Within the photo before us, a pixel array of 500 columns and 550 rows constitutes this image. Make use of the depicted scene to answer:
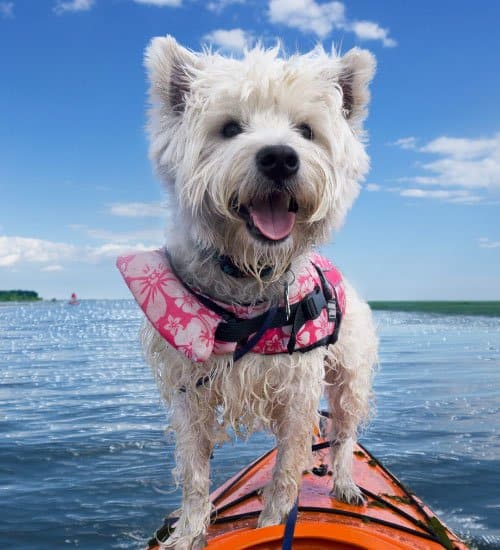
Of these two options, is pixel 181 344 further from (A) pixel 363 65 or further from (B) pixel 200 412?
(A) pixel 363 65

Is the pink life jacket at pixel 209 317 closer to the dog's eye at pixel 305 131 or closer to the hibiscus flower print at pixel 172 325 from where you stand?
the hibiscus flower print at pixel 172 325

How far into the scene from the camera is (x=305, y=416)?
375 centimetres

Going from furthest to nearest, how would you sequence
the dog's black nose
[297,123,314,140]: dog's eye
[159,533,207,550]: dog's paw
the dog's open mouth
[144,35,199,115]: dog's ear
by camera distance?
[159,533,207,550]: dog's paw
[144,35,199,115]: dog's ear
[297,123,314,140]: dog's eye
the dog's open mouth
the dog's black nose

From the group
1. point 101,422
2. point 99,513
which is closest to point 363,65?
point 99,513

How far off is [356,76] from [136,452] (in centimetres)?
627

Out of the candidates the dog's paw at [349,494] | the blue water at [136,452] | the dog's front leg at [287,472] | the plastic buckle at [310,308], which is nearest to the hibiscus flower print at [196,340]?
the plastic buckle at [310,308]

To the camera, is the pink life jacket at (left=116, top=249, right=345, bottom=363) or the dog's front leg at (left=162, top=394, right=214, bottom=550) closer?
the pink life jacket at (left=116, top=249, right=345, bottom=363)

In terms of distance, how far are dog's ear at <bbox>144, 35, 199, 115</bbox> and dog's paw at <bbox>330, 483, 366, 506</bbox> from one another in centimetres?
289

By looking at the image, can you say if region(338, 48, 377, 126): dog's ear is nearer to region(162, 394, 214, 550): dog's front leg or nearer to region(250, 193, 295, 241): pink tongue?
region(250, 193, 295, 241): pink tongue

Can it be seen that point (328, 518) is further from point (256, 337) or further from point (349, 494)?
point (256, 337)

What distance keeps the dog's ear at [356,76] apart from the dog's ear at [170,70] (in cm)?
83

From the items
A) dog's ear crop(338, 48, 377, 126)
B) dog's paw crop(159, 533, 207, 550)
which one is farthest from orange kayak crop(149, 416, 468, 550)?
dog's ear crop(338, 48, 377, 126)

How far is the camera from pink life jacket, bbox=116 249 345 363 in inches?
135

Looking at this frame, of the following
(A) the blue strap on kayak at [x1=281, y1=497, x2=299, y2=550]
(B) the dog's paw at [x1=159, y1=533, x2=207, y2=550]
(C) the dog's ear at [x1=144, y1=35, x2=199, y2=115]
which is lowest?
(B) the dog's paw at [x1=159, y1=533, x2=207, y2=550]
